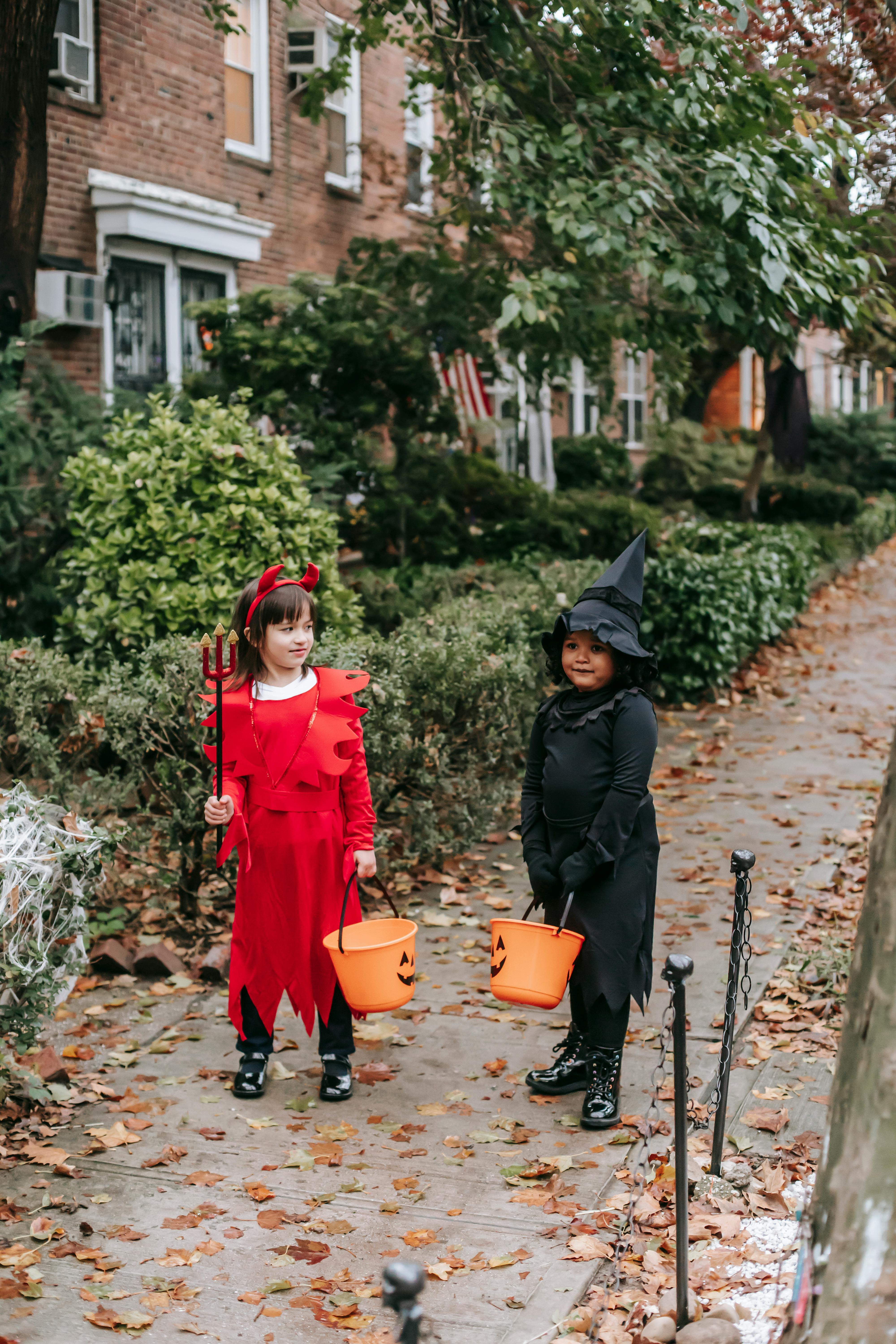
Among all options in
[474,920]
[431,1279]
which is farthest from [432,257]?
[431,1279]

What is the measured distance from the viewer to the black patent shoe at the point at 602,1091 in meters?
3.93

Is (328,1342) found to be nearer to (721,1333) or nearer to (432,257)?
(721,1333)

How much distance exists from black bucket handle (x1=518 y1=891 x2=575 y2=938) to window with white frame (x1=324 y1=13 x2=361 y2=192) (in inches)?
487

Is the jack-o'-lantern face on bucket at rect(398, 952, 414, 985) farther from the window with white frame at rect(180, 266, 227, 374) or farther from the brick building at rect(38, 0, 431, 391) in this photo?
the window with white frame at rect(180, 266, 227, 374)

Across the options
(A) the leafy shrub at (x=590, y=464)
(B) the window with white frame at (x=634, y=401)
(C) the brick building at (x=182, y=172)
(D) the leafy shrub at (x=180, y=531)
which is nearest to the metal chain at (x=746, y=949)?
(D) the leafy shrub at (x=180, y=531)

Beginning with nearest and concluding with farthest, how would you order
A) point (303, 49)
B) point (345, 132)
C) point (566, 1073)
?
point (566, 1073) < point (303, 49) < point (345, 132)

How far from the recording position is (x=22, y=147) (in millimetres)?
7777

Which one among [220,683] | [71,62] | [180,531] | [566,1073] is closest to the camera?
[220,683]

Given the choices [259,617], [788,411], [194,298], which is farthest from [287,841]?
[788,411]

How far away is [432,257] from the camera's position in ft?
35.2

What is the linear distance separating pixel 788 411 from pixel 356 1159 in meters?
13.2

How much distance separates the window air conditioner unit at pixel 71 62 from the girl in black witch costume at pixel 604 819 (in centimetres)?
877

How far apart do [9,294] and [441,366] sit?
3.99 metres

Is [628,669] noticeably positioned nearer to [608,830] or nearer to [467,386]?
[608,830]
